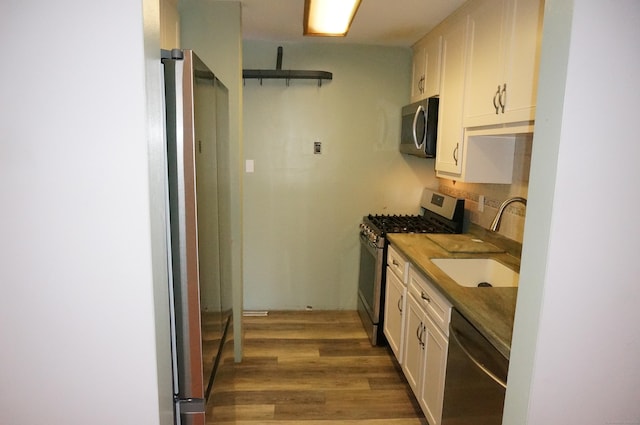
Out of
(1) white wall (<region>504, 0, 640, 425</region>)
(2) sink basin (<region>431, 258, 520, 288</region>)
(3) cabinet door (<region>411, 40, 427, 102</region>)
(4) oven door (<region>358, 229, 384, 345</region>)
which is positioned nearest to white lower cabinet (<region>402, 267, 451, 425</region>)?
(2) sink basin (<region>431, 258, 520, 288</region>)

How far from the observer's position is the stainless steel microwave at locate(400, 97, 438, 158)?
2.90m

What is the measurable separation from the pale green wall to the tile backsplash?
2.44ft

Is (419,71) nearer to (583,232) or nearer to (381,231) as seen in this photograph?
(381,231)

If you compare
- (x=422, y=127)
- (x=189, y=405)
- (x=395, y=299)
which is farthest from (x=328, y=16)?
(x=189, y=405)

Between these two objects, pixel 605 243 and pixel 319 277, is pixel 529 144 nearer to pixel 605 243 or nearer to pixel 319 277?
pixel 605 243

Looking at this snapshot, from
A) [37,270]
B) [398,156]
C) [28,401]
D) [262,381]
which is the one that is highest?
[398,156]

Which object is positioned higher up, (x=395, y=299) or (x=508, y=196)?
(x=508, y=196)

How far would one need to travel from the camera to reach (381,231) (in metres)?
2.98

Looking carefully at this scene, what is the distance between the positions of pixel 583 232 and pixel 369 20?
238 centimetres

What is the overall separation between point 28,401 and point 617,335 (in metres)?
A: 1.46

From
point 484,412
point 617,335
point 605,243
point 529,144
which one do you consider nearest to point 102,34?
point 605,243

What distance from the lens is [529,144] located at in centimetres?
227

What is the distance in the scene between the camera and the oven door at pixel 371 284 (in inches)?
117

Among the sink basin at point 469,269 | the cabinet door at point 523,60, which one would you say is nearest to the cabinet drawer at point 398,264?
the sink basin at point 469,269
